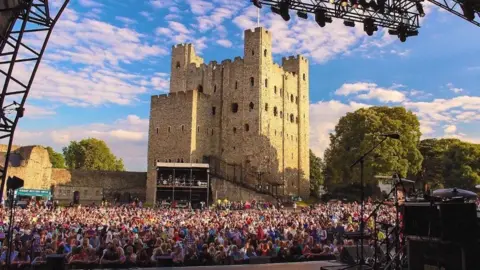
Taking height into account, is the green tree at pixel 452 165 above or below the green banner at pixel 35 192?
above

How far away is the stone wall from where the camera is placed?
40150mm

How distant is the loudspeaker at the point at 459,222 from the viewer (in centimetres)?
599

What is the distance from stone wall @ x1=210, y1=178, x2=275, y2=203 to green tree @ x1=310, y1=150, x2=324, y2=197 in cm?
1782

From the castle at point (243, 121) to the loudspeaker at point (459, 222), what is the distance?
38.0 meters

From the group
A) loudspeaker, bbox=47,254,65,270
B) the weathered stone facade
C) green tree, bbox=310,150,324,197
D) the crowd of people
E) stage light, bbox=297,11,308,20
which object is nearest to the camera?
loudspeaker, bbox=47,254,65,270

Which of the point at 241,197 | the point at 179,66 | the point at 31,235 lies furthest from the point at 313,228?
the point at 179,66

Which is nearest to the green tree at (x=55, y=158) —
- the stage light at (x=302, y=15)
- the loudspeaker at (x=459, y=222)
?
the stage light at (x=302, y=15)

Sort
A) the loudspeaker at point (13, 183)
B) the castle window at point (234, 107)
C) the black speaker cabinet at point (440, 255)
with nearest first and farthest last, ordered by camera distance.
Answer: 1. the black speaker cabinet at point (440, 255)
2. the loudspeaker at point (13, 183)
3. the castle window at point (234, 107)

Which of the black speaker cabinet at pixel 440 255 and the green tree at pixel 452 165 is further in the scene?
the green tree at pixel 452 165

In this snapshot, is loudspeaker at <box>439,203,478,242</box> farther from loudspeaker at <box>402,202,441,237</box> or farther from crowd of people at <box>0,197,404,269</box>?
crowd of people at <box>0,197,404,269</box>

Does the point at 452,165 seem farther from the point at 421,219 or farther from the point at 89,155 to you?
the point at 89,155

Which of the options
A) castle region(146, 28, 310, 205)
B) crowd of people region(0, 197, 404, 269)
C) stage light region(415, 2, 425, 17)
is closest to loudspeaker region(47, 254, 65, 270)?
crowd of people region(0, 197, 404, 269)

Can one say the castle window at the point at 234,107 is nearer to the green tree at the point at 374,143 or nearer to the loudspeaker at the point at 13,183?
the green tree at the point at 374,143

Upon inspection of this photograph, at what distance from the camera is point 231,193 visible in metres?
40.5
